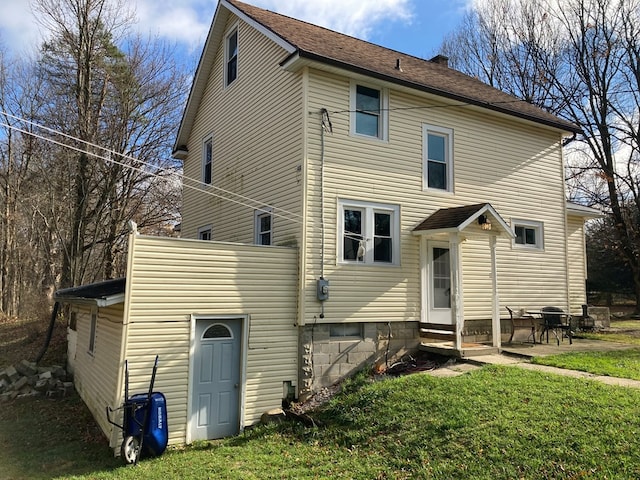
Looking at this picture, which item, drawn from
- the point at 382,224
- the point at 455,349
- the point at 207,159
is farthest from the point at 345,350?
the point at 207,159

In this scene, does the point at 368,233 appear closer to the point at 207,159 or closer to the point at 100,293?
the point at 100,293

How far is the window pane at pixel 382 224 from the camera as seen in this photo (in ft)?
35.2

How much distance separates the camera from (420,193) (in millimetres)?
11312

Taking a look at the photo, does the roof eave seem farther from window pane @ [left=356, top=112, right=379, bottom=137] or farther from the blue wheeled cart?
the blue wheeled cart

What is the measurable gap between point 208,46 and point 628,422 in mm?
14515

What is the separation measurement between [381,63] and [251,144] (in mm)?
4027

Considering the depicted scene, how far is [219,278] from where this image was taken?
8.97m

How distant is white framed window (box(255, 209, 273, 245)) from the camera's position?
1135 cm

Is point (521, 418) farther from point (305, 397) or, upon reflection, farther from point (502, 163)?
point (502, 163)

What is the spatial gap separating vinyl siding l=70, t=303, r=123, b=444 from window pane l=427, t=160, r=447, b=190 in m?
7.84

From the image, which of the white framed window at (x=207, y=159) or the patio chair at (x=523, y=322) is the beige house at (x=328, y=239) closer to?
the patio chair at (x=523, y=322)

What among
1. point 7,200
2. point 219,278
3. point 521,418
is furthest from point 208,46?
point 7,200

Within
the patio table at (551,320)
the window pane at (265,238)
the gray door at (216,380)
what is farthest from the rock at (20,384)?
the patio table at (551,320)

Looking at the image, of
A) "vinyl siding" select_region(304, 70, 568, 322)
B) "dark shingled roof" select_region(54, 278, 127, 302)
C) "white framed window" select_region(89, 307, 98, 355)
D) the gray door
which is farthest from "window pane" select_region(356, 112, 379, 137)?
"white framed window" select_region(89, 307, 98, 355)
